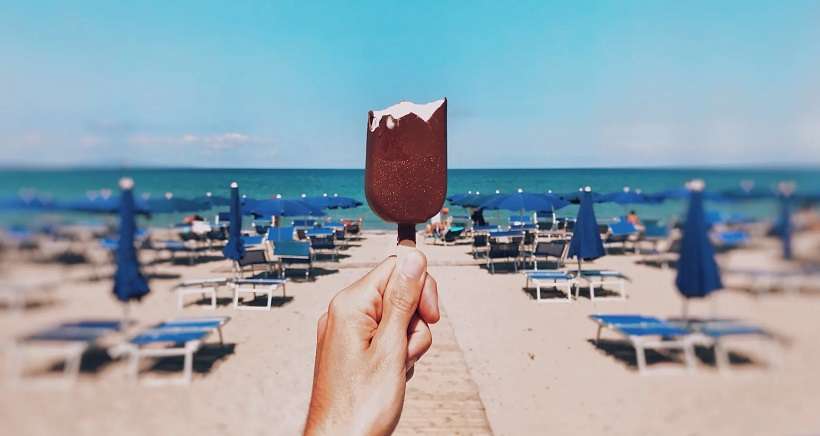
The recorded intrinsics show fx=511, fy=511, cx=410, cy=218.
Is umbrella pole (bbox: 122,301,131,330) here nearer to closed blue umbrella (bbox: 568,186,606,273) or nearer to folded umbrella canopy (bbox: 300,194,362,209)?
closed blue umbrella (bbox: 568,186,606,273)

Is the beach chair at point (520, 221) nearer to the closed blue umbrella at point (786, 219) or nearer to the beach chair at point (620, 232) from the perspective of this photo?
the beach chair at point (620, 232)

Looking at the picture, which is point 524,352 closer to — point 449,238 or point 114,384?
→ point 114,384

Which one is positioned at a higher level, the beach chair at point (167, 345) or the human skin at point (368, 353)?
the human skin at point (368, 353)

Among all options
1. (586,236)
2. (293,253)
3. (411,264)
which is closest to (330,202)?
(293,253)

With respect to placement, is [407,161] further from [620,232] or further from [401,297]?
[620,232]

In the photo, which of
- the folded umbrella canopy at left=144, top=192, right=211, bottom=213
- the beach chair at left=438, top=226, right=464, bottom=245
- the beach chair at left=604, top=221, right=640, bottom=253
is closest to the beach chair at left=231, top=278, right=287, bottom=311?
the folded umbrella canopy at left=144, top=192, right=211, bottom=213

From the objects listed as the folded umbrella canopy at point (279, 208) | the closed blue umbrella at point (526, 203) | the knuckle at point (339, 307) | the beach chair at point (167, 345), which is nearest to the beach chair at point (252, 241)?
the folded umbrella canopy at point (279, 208)
